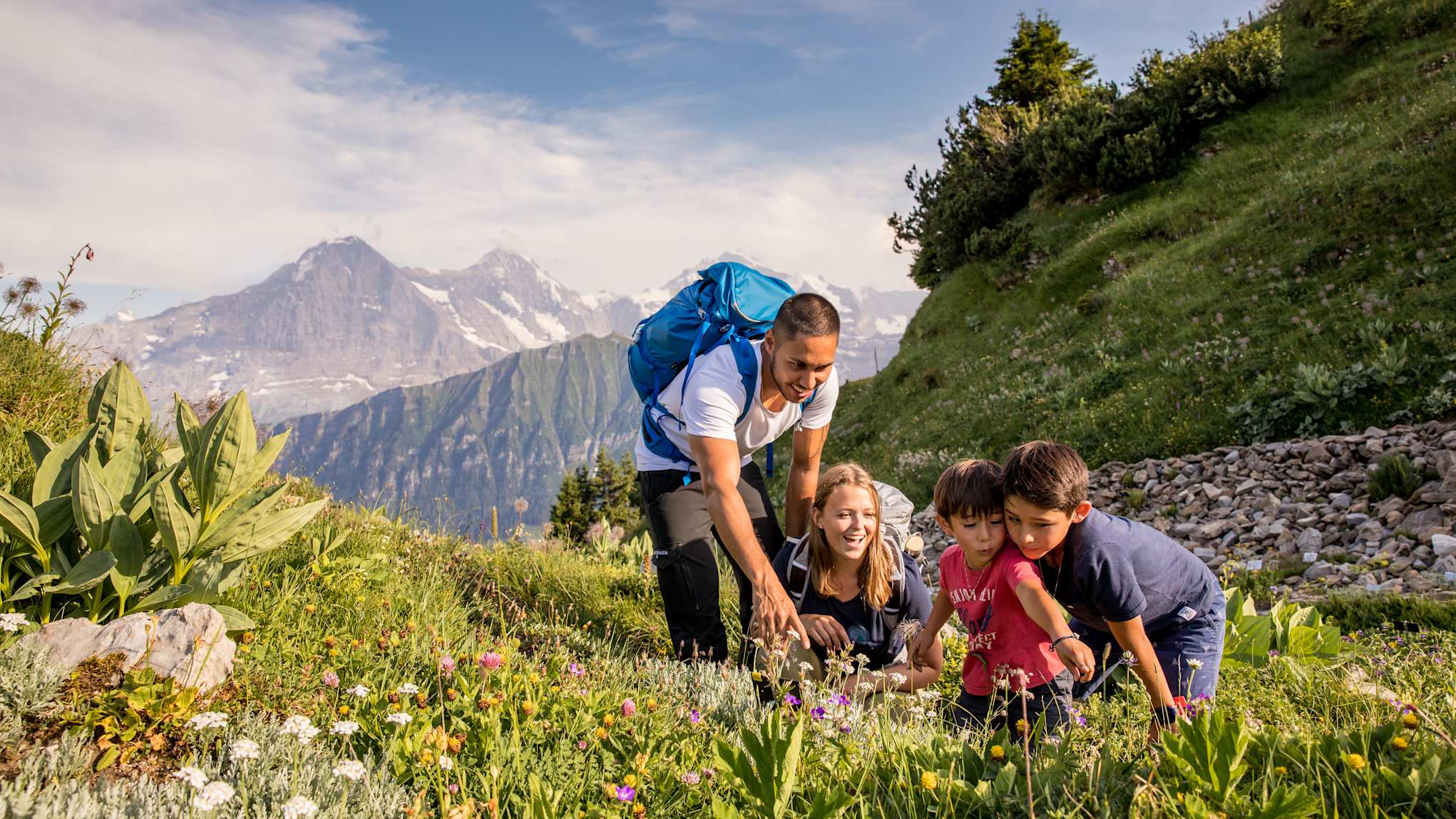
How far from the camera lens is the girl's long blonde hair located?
435 cm

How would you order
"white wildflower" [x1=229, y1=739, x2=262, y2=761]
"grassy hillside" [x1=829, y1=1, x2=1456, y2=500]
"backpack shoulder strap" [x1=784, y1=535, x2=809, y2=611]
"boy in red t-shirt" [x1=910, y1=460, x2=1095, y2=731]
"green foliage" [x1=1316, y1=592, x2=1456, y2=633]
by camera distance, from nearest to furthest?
"white wildflower" [x1=229, y1=739, x2=262, y2=761] < "boy in red t-shirt" [x1=910, y1=460, x2=1095, y2=731] < "backpack shoulder strap" [x1=784, y1=535, x2=809, y2=611] < "green foliage" [x1=1316, y1=592, x2=1456, y2=633] < "grassy hillside" [x1=829, y1=1, x2=1456, y2=500]

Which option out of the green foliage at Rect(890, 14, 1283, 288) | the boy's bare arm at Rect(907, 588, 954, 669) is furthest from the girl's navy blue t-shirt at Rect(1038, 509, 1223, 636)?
the green foliage at Rect(890, 14, 1283, 288)

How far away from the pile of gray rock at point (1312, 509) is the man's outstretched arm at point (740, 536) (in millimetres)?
3194

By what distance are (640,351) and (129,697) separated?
3007 millimetres

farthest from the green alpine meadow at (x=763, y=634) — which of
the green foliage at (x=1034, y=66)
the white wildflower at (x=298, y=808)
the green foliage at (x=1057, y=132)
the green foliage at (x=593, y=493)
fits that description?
the green foliage at (x=593, y=493)

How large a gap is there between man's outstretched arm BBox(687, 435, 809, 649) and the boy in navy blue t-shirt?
1.17 metres

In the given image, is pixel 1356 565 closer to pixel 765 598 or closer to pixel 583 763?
pixel 765 598

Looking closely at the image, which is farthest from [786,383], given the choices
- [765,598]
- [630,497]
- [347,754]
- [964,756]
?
[630,497]

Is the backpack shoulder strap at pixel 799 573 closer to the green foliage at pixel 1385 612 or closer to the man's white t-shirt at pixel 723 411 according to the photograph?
the man's white t-shirt at pixel 723 411

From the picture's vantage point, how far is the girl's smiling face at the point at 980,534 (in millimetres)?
3773

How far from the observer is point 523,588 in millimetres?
6055

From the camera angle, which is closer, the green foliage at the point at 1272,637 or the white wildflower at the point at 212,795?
the white wildflower at the point at 212,795

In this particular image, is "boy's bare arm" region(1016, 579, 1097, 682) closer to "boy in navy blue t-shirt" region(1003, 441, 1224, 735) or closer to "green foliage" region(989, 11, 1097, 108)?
"boy in navy blue t-shirt" region(1003, 441, 1224, 735)

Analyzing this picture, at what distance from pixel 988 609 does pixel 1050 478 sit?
3.07 ft
